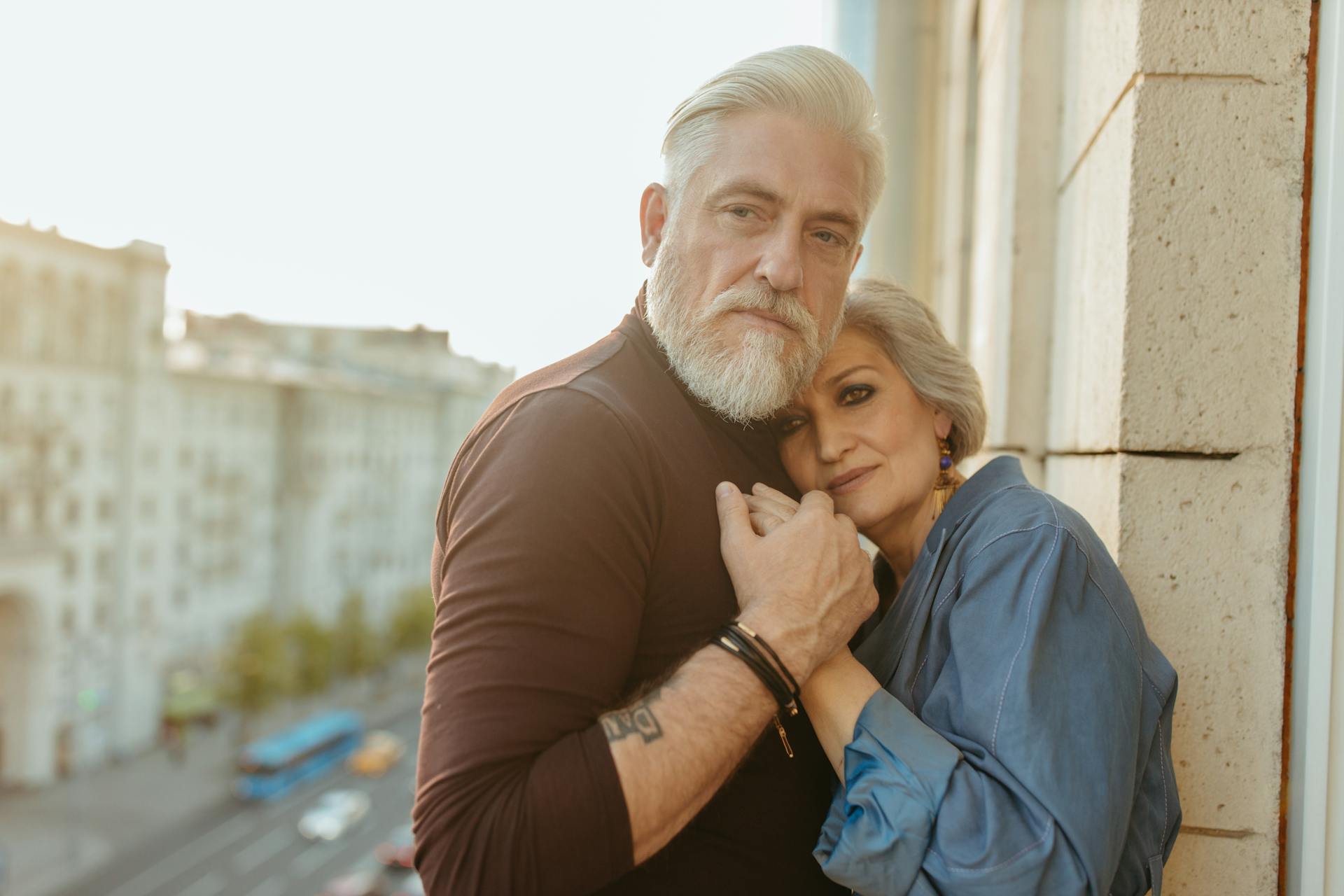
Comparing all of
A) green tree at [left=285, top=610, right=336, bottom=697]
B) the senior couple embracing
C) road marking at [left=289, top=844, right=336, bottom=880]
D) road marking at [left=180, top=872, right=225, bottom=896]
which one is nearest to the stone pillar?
the senior couple embracing

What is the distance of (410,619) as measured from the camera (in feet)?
50.6

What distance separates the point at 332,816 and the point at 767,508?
52.6 ft

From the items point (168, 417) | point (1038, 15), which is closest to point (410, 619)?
point (168, 417)

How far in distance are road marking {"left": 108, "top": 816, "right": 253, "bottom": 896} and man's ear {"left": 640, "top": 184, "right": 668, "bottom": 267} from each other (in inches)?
621

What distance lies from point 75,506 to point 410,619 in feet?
21.2

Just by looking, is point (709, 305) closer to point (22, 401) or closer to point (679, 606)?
point (679, 606)

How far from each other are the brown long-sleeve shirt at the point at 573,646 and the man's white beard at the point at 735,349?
106 millimetres

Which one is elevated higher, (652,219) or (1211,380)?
(652,219)

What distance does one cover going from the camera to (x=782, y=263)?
4.27ft

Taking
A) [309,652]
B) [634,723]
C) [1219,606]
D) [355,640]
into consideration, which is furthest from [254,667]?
[1219,606]

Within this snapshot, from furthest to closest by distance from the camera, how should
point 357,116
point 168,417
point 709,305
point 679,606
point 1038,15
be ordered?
point 357,116 < point 168,417 < point 1038,15 < point 709,305 < point 679,606

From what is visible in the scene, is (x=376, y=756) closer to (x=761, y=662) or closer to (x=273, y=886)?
(x=273, y=886)

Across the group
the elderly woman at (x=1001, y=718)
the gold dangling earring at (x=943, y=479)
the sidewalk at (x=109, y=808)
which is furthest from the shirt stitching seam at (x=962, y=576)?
the sidewalk at (x=109, y=808)

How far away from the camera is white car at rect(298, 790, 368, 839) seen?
1408cm
